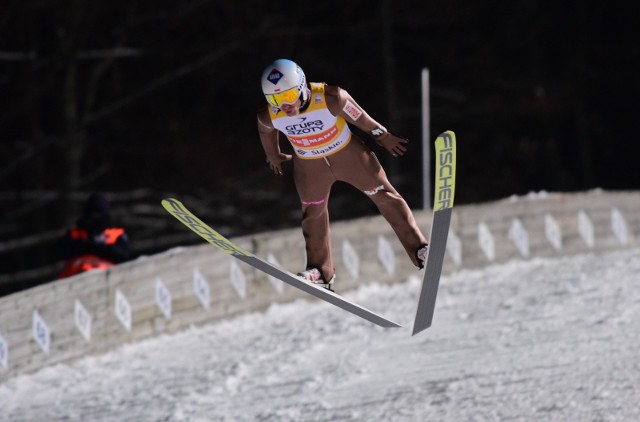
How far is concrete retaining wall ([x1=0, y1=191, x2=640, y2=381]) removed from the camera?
11359mm

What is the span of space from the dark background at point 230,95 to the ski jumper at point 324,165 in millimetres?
11850

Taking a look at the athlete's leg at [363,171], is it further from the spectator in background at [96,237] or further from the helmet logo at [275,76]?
the spectator in background at [96,237]

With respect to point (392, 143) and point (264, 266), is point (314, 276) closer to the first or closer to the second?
Result: point (264, 266)

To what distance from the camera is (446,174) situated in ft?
16.3

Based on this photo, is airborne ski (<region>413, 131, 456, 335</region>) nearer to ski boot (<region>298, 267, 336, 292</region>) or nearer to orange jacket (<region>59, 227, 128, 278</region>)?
ski boot (<region>298, 267, 336, 292</region>)

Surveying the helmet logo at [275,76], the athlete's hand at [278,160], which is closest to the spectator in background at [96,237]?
the athlete's hand at [278,160]

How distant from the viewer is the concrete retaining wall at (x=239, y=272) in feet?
37.3

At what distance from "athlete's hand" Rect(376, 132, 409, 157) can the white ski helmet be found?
0.41 metres

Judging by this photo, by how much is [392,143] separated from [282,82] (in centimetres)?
54

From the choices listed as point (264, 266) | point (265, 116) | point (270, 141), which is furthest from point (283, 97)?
point (264, 266)

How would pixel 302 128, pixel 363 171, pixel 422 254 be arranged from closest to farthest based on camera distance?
pixel 302 128, pixel 363 171, pixel 422 254

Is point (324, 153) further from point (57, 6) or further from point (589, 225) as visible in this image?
point (57, 6)

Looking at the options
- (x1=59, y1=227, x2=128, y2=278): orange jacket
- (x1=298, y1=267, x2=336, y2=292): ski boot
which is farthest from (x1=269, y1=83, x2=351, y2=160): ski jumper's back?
(x1=59, y1=227, x2=128, y2=278): orange jacket

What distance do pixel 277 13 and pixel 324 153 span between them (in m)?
15.5
